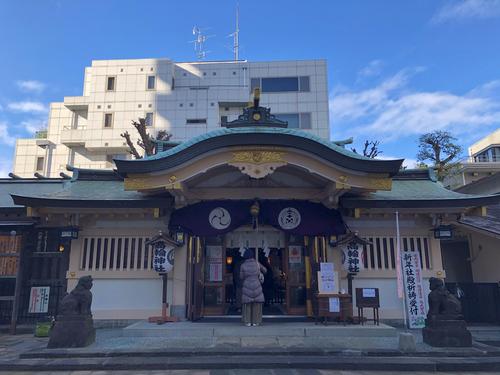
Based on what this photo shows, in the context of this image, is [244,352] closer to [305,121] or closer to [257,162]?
[257,162]

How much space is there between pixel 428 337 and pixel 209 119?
29741 millimetres

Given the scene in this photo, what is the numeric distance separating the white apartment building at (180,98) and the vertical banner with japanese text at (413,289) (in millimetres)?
24298

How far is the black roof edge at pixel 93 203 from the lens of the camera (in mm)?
10656

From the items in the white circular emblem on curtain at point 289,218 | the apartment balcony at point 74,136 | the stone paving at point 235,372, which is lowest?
the stone paving at point 235,372

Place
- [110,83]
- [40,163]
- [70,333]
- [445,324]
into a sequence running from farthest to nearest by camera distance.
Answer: [40,163] < [110,83] < [445,324] < [70,333]

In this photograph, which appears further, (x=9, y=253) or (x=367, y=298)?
(x=9, y=253)

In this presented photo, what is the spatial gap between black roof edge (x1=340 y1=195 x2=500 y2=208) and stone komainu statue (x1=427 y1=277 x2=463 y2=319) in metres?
2.79

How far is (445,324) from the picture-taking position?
29.2ft

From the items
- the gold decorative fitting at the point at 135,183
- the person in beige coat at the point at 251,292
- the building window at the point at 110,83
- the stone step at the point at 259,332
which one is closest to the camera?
the stone step at the point at 259,332

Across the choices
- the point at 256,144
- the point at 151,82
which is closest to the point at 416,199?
the point at 256,144

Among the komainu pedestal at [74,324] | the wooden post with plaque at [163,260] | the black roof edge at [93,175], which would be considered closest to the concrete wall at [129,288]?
the wooden post with plaque at [163,260]

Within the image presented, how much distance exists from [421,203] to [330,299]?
13.1ft

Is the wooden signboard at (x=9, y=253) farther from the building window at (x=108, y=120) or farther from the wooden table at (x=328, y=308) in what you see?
the building window at (x=108, y=120)

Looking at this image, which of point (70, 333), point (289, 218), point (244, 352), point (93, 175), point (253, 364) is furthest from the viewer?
point (93, 175)
